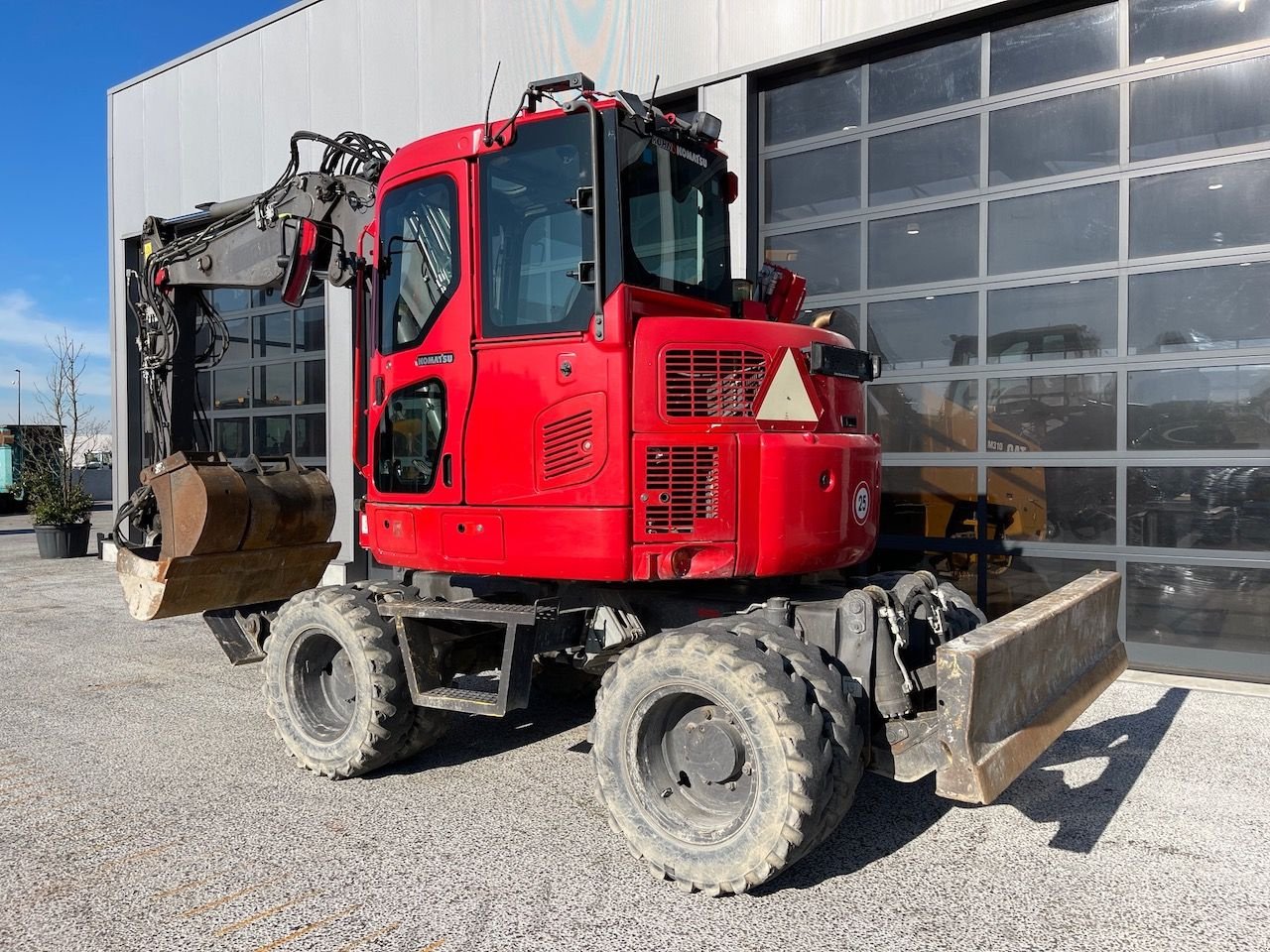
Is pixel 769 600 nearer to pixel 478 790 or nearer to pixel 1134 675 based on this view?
pixel 478 790

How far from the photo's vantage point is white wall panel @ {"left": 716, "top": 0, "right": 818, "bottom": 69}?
873cm

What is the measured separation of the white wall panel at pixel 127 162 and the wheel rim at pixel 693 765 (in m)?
14.4

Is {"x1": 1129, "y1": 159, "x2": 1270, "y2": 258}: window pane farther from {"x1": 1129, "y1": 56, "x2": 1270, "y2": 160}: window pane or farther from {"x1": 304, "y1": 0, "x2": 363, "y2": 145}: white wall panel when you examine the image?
{"x1": 304, "y1": 0, "x2": 363, "y2": 145}: white wall panel

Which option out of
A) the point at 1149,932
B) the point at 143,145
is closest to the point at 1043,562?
the point at 1149,932

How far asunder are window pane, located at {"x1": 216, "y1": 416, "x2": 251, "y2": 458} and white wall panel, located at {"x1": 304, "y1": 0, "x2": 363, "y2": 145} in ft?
14.7

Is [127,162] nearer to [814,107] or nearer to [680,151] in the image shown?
[814,107]

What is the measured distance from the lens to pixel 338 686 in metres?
5.40

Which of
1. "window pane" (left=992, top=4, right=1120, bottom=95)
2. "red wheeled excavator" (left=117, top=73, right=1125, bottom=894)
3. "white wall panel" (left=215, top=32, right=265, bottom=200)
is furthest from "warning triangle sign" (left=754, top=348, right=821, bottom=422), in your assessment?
"white wall panel" (left=215, top=32, right=265, bottom=200)

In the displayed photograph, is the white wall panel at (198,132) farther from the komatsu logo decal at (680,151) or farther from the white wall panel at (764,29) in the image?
the komatsu logo decal at (680,151)

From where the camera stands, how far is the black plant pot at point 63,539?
1600cm

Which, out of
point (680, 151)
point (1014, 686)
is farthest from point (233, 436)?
point (1014, 686)

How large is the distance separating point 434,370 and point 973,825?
3.34 metres

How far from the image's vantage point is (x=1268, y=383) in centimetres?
700

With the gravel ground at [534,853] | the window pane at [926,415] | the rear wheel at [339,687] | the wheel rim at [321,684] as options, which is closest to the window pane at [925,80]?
the window pane at [926,415]
